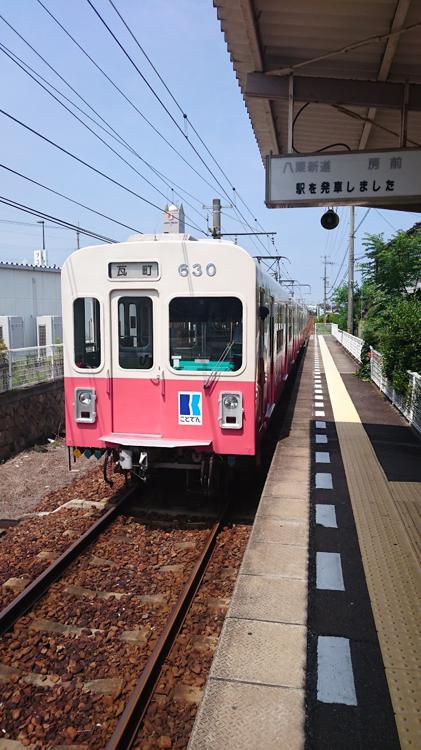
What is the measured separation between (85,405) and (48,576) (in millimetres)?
2043

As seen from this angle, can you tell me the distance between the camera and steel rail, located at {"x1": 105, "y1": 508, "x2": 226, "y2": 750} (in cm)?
308

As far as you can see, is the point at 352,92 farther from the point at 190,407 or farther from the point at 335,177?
the point at 190,407

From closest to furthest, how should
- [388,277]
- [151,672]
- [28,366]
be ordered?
1. [151,672]
2. [28,366]
3. [388,277]

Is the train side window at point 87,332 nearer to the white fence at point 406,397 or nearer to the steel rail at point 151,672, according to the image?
the steel rail at point 151,672

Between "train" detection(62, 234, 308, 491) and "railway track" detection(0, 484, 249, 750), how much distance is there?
95 cm

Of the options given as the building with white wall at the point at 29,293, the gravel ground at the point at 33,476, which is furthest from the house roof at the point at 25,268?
the gravel ground at the point at 33,476

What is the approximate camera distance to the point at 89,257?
623 cm

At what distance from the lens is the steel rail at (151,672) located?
308 cm

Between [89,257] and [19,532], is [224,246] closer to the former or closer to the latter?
[89,257]

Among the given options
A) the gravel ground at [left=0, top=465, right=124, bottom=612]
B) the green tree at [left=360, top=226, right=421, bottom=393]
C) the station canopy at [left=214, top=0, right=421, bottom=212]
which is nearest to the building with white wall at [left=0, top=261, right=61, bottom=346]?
the green tree at [left=360, top=226, right=421, bottom=393]

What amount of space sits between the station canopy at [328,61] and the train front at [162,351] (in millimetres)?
1532

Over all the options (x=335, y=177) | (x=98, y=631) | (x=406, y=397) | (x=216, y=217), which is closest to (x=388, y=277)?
(x=216, y=217)

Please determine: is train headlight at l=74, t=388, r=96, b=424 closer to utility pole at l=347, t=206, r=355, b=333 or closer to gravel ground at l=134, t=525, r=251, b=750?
gravel ground at l=134, t=525, r=251, b=750

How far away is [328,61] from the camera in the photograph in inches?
219
